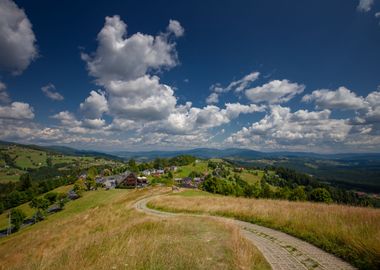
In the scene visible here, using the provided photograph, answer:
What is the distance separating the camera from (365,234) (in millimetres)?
8500

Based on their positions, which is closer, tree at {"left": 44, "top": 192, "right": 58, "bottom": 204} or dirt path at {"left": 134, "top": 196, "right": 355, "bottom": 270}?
dirt path at {"left": 134, "top": 196, "right": 355, "bottom": 270}

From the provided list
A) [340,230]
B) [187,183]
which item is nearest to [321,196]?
[340,230]

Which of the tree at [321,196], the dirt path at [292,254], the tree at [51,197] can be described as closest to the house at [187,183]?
the tree at [51,197]

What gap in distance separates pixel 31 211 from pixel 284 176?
178 meters

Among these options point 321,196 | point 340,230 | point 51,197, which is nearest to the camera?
point 340,230

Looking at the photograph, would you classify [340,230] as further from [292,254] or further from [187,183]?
[187,183]

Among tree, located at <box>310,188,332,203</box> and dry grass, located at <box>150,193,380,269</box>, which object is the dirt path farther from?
tree, located at <box>310,188,332,203</box>

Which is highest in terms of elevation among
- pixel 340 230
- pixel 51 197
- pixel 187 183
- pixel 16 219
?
pixel 340 230

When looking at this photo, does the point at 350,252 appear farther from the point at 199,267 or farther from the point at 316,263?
the point at 199,267

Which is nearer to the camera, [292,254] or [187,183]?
[292,254]

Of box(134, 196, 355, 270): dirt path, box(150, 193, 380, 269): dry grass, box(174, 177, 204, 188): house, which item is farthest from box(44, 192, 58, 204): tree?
box(134, 196, 355, 270): dirt path

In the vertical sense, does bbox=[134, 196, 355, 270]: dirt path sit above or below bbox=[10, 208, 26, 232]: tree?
above

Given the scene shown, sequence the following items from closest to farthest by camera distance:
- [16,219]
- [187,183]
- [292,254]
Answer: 1. [292,254]
2. [16,219]
3. [187,183]

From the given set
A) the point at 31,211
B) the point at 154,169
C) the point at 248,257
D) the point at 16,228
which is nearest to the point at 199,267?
the point at 248,257
